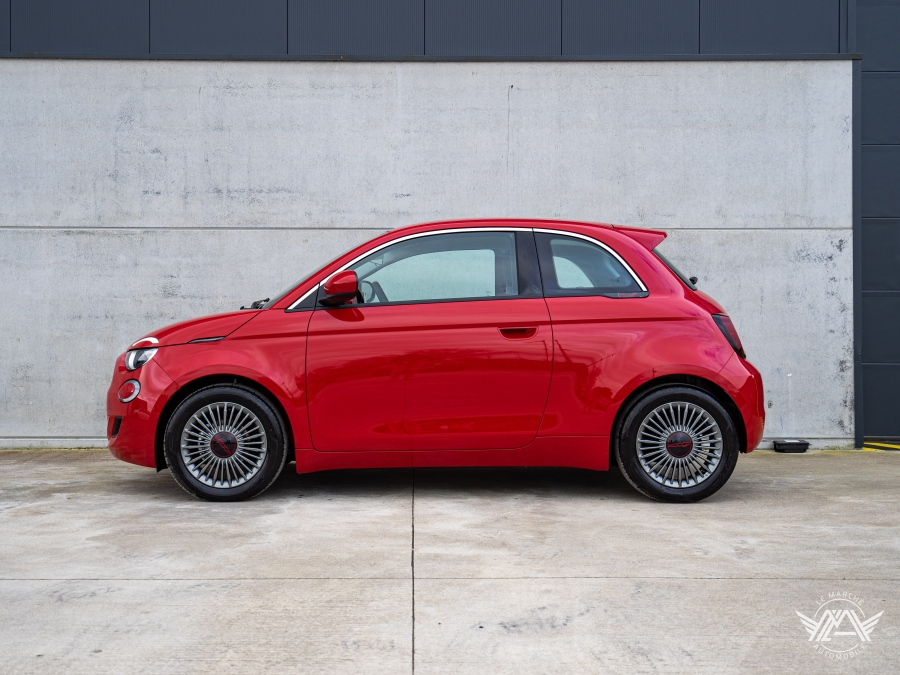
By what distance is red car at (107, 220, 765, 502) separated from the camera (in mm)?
5504

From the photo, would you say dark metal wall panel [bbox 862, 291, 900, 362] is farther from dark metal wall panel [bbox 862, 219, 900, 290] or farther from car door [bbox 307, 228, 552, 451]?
car door [bbox 307, 228, 552, 451]

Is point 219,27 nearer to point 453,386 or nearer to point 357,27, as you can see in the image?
point 357,27

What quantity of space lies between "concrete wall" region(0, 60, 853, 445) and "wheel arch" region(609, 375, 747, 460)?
2.97 m

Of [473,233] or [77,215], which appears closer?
[473,233]

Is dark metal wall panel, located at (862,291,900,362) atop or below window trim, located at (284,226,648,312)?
below

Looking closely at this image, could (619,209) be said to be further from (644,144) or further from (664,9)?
(664,9)

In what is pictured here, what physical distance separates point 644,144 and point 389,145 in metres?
2.36

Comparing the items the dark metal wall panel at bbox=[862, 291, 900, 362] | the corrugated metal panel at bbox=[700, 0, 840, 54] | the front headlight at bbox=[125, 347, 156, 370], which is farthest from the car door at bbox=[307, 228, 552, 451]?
the dark metal wall panel at bbox=[862, 291, 900, 362]

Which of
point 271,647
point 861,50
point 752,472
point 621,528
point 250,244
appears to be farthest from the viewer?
point 861,50

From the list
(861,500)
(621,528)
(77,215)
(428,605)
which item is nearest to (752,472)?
(861,500)

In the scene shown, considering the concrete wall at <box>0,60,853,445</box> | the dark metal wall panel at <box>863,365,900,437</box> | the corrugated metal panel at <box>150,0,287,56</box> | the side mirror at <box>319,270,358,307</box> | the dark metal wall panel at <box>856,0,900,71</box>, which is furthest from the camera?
the dark metal wall panel at <box>856,0,900,71</box>

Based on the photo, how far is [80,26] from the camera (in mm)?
8453

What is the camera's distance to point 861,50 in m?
8.99

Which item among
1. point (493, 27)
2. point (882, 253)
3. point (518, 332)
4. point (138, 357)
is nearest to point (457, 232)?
point (518, 332)
